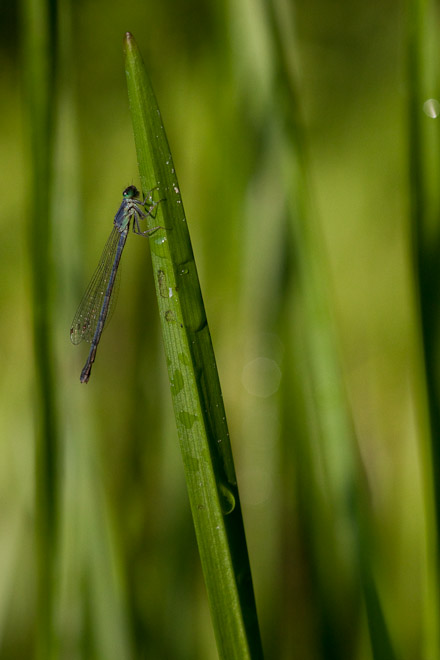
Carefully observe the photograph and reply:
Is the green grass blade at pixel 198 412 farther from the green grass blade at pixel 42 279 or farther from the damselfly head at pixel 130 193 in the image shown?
the damselfly head at pixel 130 193

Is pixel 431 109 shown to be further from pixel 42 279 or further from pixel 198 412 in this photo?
pixel 42 279

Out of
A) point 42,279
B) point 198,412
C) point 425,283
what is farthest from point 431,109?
point 42,279

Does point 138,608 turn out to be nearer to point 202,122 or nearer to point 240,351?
point 240,351

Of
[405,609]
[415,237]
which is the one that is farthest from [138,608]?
[415,237]

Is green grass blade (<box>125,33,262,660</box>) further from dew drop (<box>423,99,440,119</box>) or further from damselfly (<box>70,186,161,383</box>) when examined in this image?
damselfly (<box>70,186,161,383</box>)

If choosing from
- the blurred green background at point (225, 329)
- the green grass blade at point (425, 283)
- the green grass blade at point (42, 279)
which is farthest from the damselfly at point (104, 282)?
the green grass blade at point (425, 283)

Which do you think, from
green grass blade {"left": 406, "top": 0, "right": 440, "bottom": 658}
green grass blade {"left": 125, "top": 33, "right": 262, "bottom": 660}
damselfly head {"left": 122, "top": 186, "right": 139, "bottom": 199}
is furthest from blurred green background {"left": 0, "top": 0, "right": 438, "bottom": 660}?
green grass blade {"left": 125, "top": 33, "right": 262, "bottom": 660}
